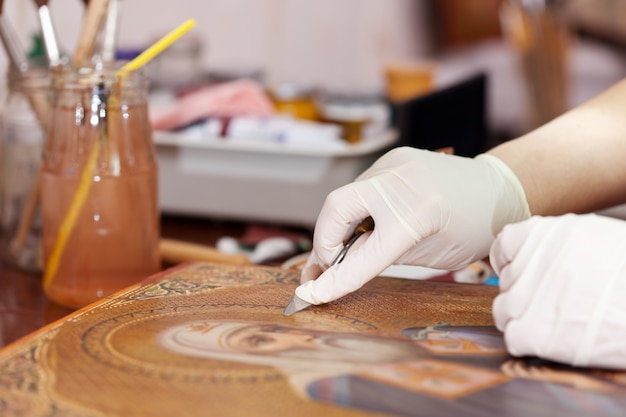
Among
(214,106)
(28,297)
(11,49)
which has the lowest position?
(28,297)

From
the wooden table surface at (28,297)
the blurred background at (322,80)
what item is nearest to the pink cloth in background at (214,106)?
the blurred background at (322,80)

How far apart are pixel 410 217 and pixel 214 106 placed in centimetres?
84

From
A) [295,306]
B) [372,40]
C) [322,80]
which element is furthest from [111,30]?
[372,40]

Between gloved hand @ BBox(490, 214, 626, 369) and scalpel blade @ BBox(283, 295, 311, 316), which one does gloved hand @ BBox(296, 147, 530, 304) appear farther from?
gloved hand @ BBox(490, 214, 626, 369)

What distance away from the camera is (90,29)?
3.76 feet

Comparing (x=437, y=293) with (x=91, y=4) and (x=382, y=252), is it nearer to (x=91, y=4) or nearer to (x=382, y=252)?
(x=382, y=252)

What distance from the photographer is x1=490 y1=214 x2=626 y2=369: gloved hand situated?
0.75 metres

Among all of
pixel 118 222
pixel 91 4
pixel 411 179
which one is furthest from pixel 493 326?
pixel 91 4

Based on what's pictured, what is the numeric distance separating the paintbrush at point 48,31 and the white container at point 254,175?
0.35 m

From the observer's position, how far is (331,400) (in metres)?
0.66

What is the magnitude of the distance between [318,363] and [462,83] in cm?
123

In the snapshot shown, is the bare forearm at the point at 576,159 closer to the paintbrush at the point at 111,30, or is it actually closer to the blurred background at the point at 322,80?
the blurred background at the point at 322,80

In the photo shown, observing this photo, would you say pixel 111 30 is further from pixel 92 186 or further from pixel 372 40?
pixel 372 40

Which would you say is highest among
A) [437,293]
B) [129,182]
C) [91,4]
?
[91,4]
